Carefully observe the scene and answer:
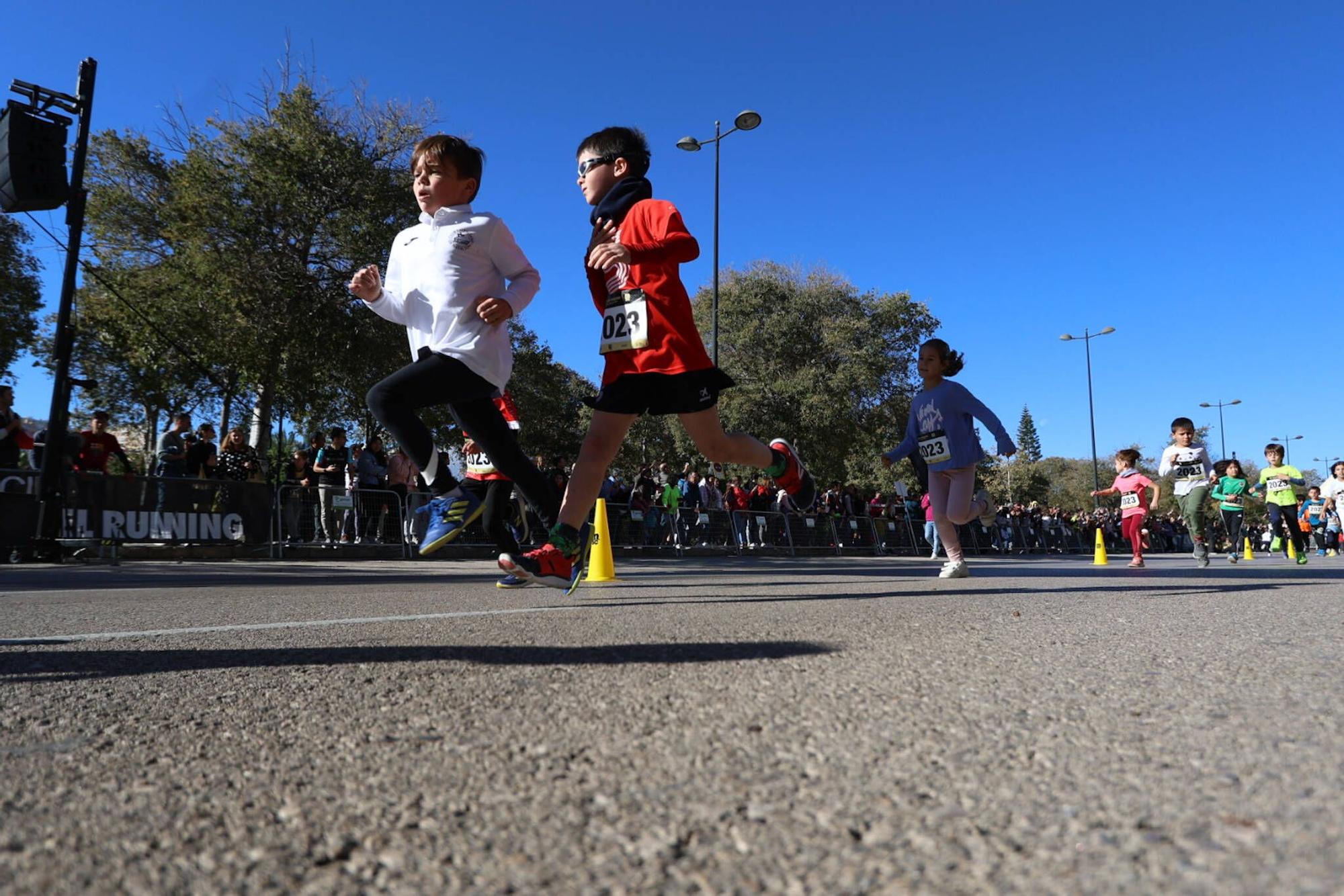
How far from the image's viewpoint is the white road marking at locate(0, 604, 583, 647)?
9.05 ft

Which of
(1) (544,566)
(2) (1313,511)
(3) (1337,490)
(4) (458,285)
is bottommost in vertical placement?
(1) (544,566)

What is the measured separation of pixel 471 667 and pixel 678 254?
7.85ft

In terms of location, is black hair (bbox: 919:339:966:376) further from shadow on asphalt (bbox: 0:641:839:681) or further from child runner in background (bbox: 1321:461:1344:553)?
child runner in background (bbox: 1321:461:1344:553)

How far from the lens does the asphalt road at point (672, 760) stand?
94cm

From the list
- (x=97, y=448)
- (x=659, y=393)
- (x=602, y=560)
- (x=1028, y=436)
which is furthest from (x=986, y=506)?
(x=1028, y=436)

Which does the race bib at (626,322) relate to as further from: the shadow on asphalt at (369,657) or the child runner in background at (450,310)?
the shadow on asphalt at (369,657)

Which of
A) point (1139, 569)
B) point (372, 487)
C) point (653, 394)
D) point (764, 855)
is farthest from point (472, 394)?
point (372, 487)

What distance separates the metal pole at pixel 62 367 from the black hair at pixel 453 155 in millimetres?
6223

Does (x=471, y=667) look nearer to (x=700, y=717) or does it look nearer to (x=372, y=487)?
(x=700, y=717)

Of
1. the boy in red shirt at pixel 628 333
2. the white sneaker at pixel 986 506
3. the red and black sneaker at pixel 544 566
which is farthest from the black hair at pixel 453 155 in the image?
the white sneaker at pixel 986 506

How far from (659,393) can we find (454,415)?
3.89ft

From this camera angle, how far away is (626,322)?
4.02 metres

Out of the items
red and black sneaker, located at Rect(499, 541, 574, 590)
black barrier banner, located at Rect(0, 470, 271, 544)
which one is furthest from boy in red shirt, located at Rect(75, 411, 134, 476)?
red and black sneaker, located at Rect(499, 541, 574, 590)

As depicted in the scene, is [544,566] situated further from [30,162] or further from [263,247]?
[263,247]
